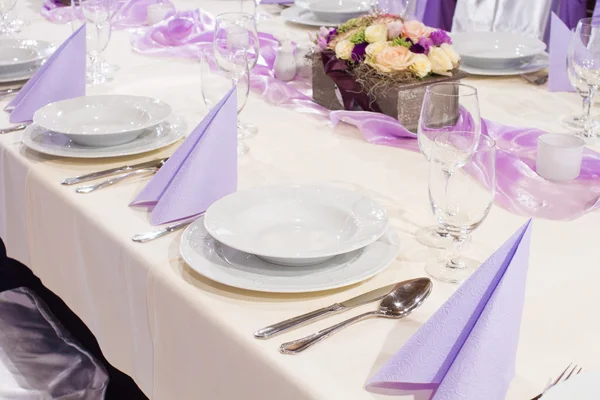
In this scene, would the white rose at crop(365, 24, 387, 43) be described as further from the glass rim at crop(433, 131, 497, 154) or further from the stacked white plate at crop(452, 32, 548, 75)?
the glass rim at crop(433, 131, 497, 154)

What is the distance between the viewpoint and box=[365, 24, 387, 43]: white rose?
155cm

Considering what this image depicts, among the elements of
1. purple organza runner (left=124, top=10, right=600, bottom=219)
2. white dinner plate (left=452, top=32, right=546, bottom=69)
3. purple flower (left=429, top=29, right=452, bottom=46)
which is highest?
purple flower (left=429, top=29, right=452, bottom=46)

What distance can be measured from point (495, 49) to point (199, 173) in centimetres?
111

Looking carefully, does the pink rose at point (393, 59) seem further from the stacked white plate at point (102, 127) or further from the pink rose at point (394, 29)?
the stacked white plate at point (102, 127)

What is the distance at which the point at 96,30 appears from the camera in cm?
186

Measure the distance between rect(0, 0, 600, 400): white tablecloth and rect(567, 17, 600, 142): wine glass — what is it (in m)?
0.08

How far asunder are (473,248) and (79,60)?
3.15 ft

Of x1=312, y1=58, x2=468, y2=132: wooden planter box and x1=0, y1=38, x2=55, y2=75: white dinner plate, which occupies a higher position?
x1=312, y1=58, x2=468, y2=132: wooden planter box

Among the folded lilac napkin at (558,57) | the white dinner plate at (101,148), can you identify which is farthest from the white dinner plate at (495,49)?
the white dinner plate at (101,148)

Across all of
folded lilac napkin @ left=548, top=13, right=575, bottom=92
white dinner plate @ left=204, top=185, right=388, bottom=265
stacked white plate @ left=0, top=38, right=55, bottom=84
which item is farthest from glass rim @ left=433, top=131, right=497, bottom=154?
stacked white plate @ left=0, top=38, right=55, bottom=84

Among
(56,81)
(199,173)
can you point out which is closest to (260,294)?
(199,173)

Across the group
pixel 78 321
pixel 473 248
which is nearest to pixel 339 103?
pixel 473 248

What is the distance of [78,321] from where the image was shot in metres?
1.90

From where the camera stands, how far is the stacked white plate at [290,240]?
3.06 ft
